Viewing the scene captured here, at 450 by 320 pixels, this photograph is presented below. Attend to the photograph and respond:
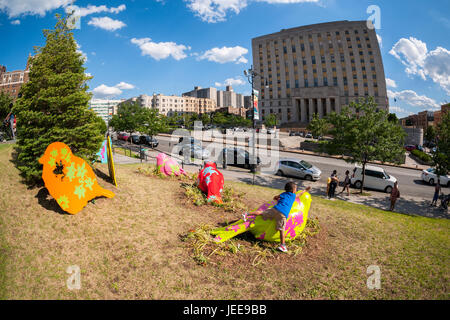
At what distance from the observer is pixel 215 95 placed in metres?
169

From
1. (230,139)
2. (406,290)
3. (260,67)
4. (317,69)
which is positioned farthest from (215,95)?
(406,290)

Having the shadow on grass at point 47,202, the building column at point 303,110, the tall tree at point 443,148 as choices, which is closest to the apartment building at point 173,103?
the building column at point 303,110

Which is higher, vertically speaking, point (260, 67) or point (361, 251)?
point (260, 67)

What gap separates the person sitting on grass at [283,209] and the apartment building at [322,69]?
7957cm

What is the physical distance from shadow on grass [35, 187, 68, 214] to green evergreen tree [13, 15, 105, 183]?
66cm

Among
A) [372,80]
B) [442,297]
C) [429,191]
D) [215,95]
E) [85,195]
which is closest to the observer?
[442,297]

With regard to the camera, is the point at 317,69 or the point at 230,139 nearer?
the point at 230,139

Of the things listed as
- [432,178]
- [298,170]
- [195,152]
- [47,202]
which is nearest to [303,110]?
[432,178]

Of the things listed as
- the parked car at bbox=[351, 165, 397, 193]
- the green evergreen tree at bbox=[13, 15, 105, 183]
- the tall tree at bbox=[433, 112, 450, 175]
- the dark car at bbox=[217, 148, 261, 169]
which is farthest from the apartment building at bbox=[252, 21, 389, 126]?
the green evergreen tree at bbox=[13, 15, 105, 183]

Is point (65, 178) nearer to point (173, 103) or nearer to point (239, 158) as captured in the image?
point (239, 158)

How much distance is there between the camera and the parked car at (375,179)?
51.7ft
